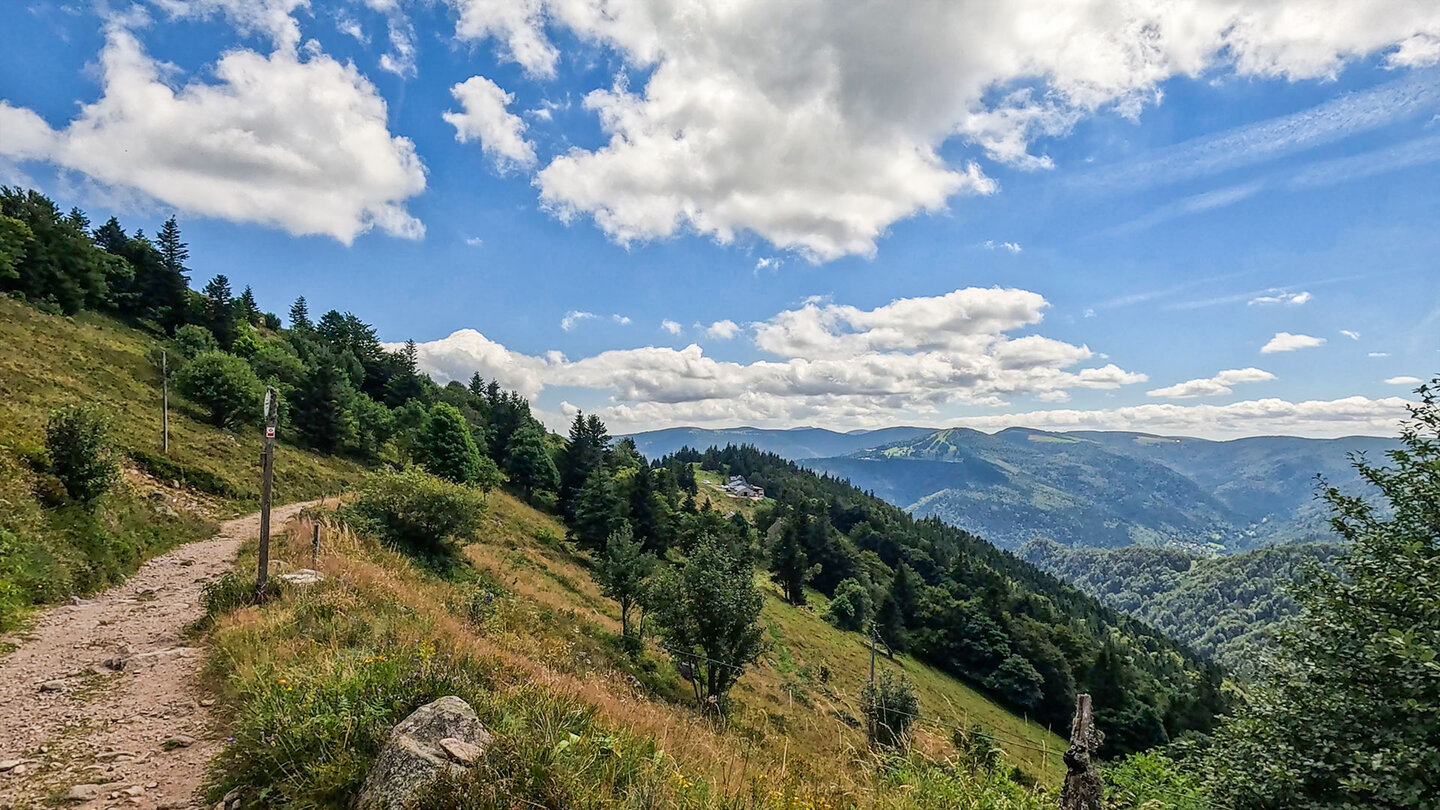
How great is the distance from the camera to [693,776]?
5.35 meters

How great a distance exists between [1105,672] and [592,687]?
85.1 m

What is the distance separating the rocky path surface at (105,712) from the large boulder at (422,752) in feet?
7.30

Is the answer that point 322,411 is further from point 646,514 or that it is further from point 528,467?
point 646,514

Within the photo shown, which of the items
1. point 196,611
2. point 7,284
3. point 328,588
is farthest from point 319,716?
point 7,284

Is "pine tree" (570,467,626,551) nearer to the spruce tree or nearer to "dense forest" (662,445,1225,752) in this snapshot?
the spruce tree

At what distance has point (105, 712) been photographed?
7.26 metres

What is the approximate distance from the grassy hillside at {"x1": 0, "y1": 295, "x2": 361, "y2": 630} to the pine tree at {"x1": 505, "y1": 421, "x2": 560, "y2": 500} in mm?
18788

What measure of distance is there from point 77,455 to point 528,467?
52.9 meters

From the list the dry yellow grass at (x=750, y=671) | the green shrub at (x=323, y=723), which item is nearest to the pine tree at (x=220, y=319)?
the dry yellow grass at (x=750, y=671)

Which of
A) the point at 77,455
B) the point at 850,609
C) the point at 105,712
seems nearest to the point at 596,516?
the point at 77,455

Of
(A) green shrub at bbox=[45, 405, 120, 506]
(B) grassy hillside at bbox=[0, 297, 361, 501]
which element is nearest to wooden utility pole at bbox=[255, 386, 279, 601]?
(A) green shrub at bbox=[45, 405, 120, 506]

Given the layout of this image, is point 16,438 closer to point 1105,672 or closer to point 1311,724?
point 1311,724

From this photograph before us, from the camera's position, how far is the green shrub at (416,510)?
2388 centimetres

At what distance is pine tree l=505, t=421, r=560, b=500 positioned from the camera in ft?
226
